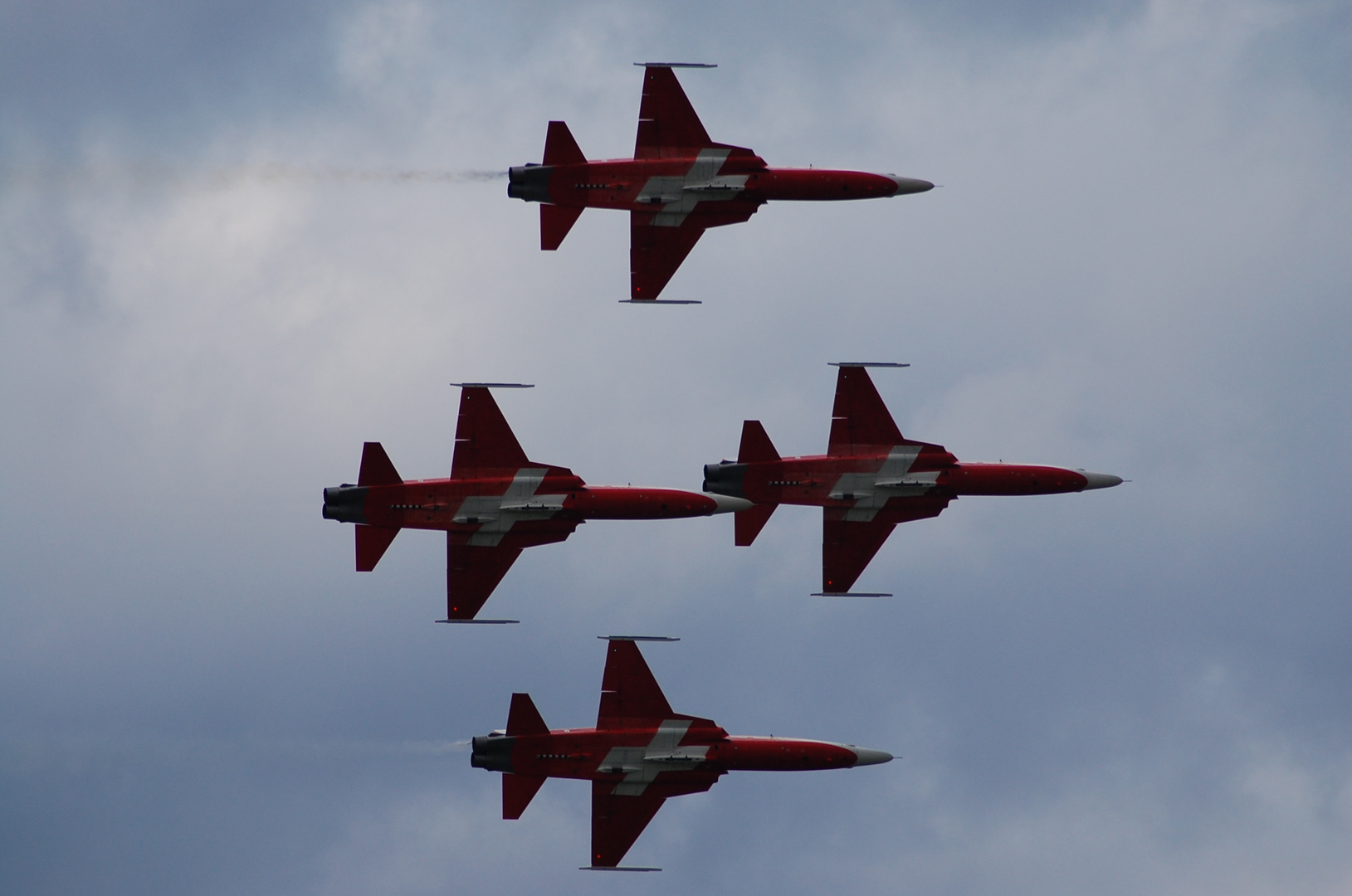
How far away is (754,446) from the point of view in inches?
4887

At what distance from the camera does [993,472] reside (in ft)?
411

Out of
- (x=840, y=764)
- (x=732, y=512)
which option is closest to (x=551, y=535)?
(x=732, y=512)

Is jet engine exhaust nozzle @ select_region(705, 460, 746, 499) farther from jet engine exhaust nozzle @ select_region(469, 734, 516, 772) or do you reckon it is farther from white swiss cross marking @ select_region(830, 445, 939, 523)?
jet engine exhaust nozzle @ select_region(469, 734, 516, 772)

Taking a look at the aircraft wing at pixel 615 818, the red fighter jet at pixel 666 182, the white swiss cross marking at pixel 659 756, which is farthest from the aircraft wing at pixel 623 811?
the red fighter jet at pixel 666 182

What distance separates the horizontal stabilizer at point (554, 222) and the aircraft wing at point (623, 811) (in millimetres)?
22601

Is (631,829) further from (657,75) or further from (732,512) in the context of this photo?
(657,75)

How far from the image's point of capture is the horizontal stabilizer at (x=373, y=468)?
402 ft

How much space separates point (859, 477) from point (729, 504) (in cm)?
572

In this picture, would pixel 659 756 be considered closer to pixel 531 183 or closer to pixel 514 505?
pixel 514 505

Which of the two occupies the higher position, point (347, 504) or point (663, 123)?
point (663, 123)

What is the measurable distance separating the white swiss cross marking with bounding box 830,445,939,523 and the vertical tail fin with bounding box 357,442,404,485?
1852cm

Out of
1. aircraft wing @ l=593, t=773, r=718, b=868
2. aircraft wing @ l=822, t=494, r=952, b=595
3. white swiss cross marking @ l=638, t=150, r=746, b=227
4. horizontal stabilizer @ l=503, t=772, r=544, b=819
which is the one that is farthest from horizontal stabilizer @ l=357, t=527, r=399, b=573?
aircraft wing @ l=822, t=494, r=952, b=595

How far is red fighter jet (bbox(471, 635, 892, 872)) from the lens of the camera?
123 m

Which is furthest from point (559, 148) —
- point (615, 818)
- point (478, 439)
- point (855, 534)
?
point (615, 818)
